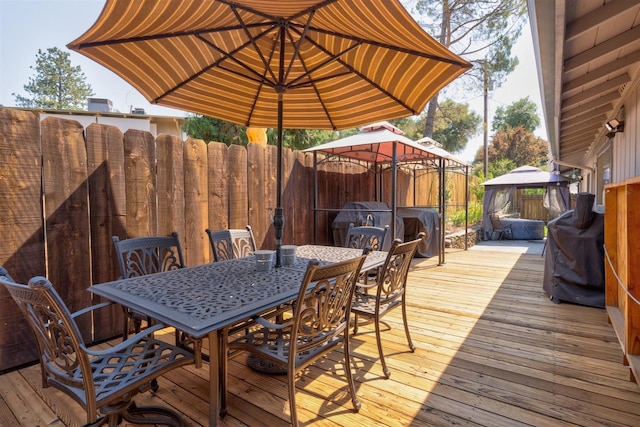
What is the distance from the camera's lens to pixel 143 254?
242 cm

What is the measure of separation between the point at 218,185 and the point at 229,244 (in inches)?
35.9

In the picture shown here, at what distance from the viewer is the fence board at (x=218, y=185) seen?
11.5 ft

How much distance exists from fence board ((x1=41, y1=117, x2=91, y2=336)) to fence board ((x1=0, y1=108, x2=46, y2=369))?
0.06m

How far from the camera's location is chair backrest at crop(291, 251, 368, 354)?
1.53m

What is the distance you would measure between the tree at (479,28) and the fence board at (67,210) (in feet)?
37.2

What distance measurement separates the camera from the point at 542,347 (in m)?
2.75

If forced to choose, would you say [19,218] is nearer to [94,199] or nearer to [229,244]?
[94,199]

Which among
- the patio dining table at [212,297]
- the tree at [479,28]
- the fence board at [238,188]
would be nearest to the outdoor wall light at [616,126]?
the patio dining table at [212,297]

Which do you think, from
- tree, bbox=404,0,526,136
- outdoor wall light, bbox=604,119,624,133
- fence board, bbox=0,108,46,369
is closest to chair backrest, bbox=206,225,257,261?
fence board, bbox=0,108,46,369

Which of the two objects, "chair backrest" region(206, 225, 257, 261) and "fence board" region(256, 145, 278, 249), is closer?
"chair backrest" region(206, 225, 257, 261)

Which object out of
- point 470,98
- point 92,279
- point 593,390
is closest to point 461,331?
point 593,390

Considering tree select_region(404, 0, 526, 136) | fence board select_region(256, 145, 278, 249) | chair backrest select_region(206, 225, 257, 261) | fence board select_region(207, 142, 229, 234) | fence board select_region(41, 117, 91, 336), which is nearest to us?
fence board select_region(41, 117, 91, 336)

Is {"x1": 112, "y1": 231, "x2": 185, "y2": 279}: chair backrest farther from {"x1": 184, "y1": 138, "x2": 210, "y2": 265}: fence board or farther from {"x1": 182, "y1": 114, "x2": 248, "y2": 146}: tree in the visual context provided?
{"x1": 182, "y1": 114, "x2": 248, "y2": 146}: tree

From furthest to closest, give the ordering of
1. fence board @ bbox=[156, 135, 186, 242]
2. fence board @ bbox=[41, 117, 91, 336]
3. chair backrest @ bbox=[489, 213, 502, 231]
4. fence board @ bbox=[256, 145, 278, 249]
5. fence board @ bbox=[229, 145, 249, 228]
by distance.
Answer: chair backrest @ bbox=[489, 213, 502, 231], fence board @ bbox=[256, 145, 278, 249], fence board @ bbox=[229, 145, 249, 228], fence board @ bbox=[156, 135, 186, 242], fence board @ bbox=[41, 117, 91, 336]
